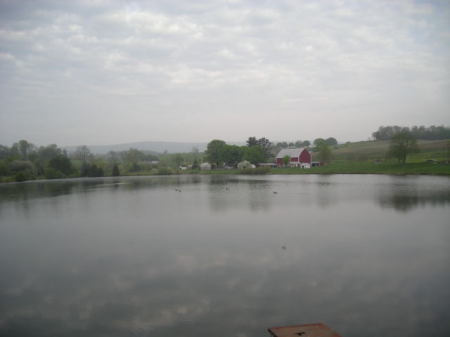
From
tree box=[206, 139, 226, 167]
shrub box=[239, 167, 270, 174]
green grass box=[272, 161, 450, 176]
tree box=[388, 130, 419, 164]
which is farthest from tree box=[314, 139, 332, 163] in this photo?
tree box=[206, 139, 226, 167]

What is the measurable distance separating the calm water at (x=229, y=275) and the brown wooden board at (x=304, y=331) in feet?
1.82

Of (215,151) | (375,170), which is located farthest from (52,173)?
(375,170)

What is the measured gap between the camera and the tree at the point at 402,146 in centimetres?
6406

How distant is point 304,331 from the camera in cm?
766

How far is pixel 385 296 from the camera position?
388 inches

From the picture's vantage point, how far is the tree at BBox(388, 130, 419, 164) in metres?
64.1

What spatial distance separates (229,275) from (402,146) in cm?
6233

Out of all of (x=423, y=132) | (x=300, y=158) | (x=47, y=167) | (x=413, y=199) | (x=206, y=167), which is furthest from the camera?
(x=423, y=132)

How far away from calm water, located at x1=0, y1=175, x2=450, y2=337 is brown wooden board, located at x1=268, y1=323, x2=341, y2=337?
0.56 metres

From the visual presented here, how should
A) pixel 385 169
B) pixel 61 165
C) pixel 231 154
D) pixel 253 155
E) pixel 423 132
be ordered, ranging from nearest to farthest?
pixel 385 169 → pixel 61 165 → pixel 253 155 → pixel 231 154 → pixel 423 132

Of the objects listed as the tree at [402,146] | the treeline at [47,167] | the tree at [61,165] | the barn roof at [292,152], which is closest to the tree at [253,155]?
the barn roof at [292,152]

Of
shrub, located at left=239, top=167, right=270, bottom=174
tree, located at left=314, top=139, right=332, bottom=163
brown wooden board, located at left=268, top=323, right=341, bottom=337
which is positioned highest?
tree, located at left=314, top=139, right=332, bottom=163

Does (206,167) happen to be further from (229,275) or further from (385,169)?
(229,275)

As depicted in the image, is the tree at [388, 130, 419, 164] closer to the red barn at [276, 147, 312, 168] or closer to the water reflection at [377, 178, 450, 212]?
the red barn at [276, 147, 312, 168]
